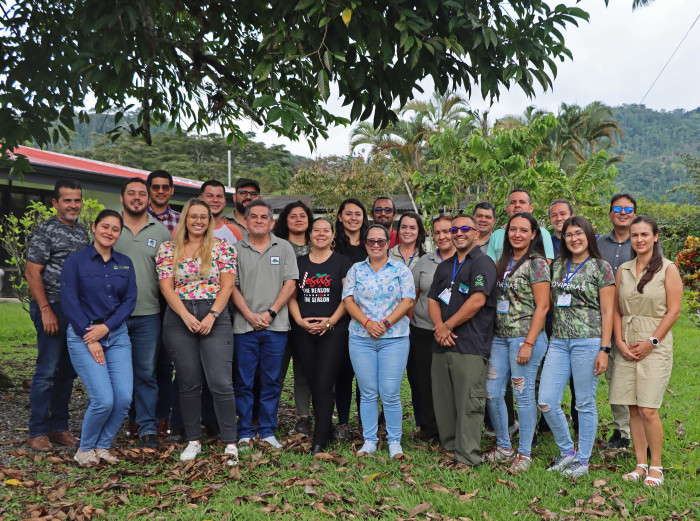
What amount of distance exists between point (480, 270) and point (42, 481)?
3.79 metres

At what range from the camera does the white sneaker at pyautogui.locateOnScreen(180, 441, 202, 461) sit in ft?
17.1

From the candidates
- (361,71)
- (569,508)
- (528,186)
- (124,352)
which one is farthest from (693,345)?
(124,352)

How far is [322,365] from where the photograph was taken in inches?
224

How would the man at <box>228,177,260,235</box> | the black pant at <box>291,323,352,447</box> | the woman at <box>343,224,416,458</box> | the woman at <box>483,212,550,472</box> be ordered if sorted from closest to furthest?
the woman at <box>483,212,550,472</box> → the woman at <box>343,224,416,458</box> → the black pant at <box>291,323,352,447</box> → the man at <box>228,177,260,235</box>

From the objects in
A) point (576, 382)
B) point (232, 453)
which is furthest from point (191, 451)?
point (576, 382)

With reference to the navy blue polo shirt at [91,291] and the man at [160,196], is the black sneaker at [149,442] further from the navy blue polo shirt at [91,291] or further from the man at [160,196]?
the man at [160,196]

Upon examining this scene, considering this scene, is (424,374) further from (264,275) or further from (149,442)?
(149,442)

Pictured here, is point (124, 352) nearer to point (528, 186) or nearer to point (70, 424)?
point (70, 424)

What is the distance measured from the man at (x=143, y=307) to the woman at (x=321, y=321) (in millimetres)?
1246

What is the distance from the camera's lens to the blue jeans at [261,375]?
5664 mm

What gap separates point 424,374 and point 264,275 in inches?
69.2

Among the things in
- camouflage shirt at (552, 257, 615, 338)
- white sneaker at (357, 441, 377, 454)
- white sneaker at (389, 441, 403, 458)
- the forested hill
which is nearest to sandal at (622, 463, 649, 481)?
camouflage shirt at (552, 257, 615, 338)

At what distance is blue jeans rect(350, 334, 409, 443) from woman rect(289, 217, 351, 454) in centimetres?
23

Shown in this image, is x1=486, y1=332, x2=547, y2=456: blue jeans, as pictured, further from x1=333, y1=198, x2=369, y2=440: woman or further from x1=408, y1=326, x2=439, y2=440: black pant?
x1=333, y1=198, x2=369, y2=440: woman
